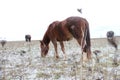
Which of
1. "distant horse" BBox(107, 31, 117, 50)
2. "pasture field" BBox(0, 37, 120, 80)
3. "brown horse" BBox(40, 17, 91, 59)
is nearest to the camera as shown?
"distant horse" BBox(107, 31, 117, 50)

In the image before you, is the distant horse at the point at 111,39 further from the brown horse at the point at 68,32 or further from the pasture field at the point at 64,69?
the brown horse at the point at 68,32

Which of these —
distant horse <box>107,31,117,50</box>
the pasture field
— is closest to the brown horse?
the pasture field

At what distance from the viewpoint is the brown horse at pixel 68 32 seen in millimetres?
15123

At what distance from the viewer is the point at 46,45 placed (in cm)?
2034

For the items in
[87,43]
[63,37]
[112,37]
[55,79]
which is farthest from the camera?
[63,37]

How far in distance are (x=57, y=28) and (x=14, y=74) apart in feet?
20.9

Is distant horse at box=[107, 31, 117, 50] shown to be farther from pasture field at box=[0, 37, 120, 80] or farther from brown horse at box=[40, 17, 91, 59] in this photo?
brown horse at box=[40, 17, 91, 59]

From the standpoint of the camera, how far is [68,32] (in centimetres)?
1659

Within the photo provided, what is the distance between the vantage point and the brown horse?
49.6ft

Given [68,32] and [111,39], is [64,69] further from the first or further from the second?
[68,32]

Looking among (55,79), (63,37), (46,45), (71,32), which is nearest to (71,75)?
(55,79)

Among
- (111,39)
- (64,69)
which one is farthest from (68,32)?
(111,39)

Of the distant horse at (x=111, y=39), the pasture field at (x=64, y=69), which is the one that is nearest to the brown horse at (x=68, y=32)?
the pasture field at (x=64, y=69)

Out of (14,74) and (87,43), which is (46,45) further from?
(14,74)
